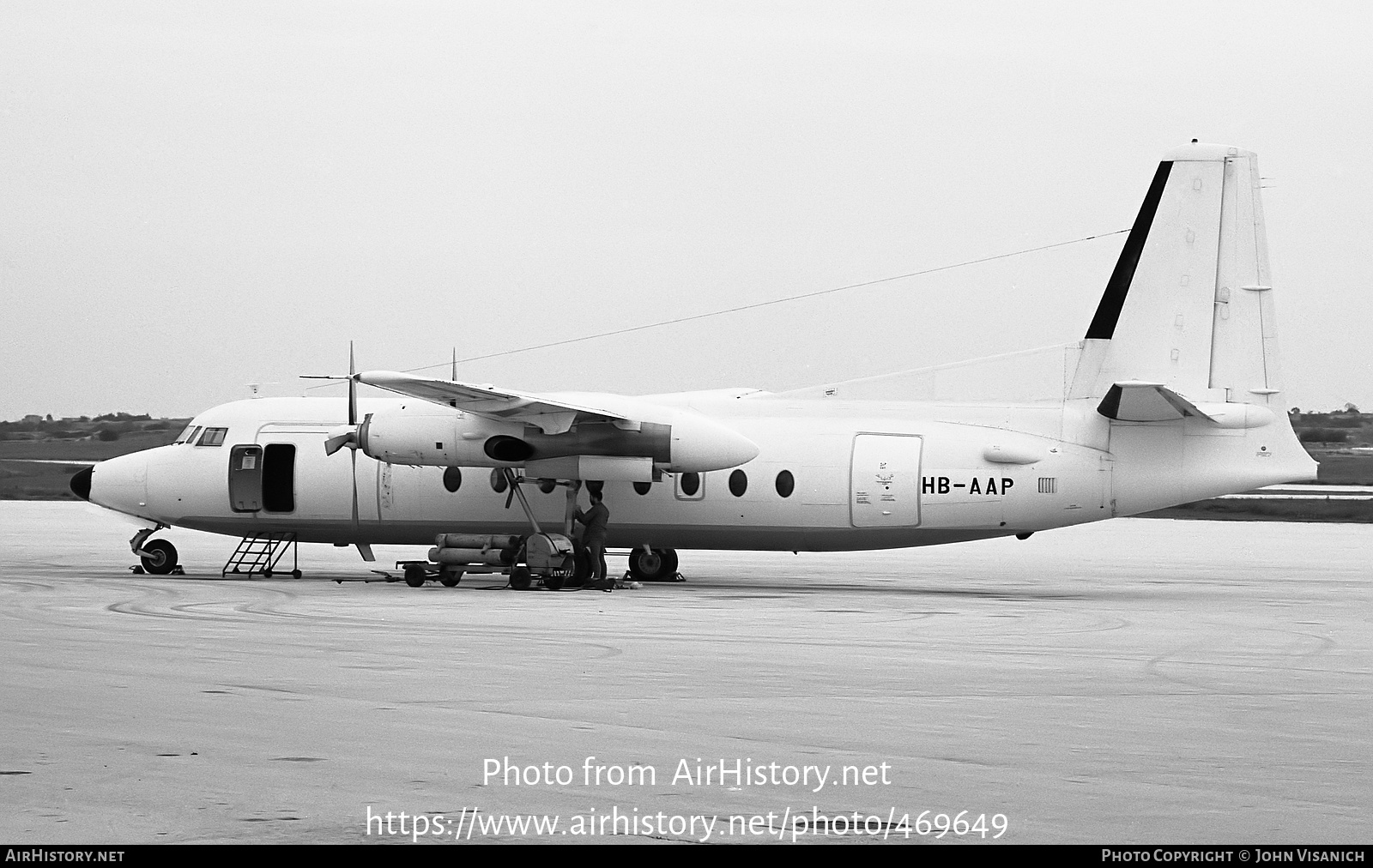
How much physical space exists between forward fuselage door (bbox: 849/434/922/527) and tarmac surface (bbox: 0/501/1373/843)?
2.07m

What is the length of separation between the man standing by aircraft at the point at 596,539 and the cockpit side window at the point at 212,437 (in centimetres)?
731

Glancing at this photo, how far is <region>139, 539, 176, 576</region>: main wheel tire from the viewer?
2808 centimetres

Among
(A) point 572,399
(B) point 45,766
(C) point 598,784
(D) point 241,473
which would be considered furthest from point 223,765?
(D) point 241,473

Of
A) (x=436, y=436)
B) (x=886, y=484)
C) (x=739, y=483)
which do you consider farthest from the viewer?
(x=739, y=483)

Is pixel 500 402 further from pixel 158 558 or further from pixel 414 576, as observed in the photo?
pixel 158 558

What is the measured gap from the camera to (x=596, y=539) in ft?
84.8

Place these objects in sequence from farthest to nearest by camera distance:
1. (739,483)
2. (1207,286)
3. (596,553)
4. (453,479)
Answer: (453,479)
(739,483)
(596,553)
(1207,286)

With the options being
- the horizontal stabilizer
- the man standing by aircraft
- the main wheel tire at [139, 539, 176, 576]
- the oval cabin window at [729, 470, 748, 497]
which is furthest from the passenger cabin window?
the main wheel tire at [139, 539, 176, 576]

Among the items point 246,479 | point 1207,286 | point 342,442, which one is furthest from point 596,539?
point 1207,286

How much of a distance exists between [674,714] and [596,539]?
14.3 metres

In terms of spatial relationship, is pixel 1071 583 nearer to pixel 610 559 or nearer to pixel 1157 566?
pixel 1157 566

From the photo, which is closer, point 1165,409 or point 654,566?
point 1165,409

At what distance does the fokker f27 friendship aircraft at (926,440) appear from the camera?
2506cm

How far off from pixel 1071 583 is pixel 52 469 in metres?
52.1
